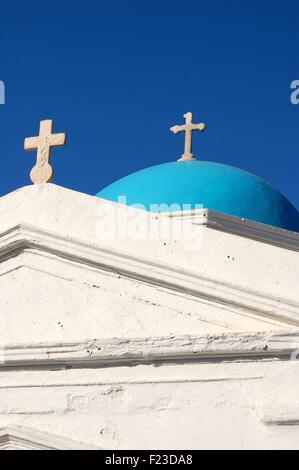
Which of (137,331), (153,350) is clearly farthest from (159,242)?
(153,350)

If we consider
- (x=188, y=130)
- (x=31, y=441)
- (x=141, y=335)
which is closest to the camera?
(x=31, y=441)

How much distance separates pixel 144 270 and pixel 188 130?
5.93 meters

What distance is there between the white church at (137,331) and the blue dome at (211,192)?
3394 mm

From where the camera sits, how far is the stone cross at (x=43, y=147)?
6.79 meters

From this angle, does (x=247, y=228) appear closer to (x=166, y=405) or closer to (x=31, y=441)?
(x=166, y=405)

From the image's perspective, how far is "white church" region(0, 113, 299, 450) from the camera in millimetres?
5340

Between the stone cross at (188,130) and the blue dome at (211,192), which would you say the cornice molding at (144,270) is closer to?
the blue dome at (211,192)

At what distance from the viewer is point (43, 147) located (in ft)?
22.7

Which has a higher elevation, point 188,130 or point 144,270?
point 188,130

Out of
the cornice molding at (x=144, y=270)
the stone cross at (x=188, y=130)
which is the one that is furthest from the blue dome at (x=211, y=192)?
the cornice molding at (x=144, y=270)

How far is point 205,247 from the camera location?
5957 millimetres

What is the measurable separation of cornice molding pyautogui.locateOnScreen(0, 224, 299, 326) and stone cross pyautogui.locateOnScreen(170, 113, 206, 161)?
5.22 metres

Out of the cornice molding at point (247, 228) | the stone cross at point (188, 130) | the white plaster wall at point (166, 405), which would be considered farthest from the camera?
the stone cross at point (188, 130)
